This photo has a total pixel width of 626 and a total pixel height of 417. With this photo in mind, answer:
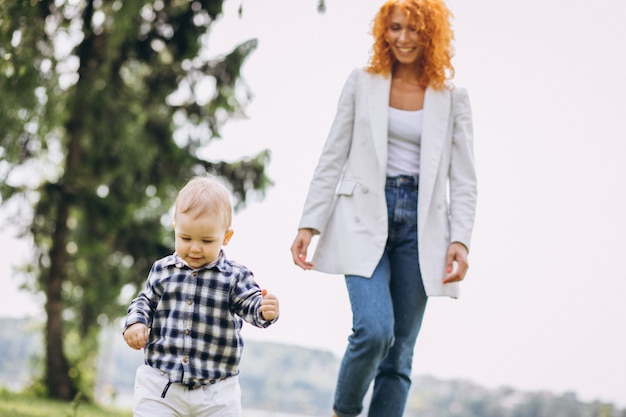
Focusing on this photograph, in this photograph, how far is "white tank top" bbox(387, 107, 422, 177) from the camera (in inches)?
145

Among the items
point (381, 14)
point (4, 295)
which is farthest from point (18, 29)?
point (4, 295)

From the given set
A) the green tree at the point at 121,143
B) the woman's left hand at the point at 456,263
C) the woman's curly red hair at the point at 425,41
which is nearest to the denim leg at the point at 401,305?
the woman's left hand at the point at 456,263

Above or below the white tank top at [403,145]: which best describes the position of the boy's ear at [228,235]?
below

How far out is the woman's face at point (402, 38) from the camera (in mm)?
3730

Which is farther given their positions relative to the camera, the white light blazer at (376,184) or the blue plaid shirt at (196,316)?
the white light blazer at (376,184)

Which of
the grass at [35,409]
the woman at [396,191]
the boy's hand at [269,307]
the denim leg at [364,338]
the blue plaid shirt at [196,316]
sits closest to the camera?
the boy's hand at [269,307]

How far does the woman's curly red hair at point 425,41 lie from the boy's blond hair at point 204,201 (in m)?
1.28

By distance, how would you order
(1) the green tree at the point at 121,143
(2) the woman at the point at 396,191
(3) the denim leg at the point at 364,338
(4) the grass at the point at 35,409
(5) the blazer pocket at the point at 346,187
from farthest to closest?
(1) the green tree at the point at 121,143, (4) the grass at the point at 35,409, (5) the blazer pocket at the point at 346,187, (2) the woman at the point at 396,191, (3) the denim leg at the point at 364,338

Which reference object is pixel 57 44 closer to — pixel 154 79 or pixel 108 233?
pixel 154 79

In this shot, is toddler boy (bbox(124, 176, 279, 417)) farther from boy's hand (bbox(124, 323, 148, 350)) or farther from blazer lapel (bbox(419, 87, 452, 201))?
blazer lapel (bbox(419, 87, 452, 201))

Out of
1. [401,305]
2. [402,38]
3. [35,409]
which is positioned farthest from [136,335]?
[35,409]

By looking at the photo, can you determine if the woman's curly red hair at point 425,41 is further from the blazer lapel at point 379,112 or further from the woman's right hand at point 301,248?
the woman's right hand at point 301,248

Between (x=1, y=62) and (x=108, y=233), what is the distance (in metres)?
6.85

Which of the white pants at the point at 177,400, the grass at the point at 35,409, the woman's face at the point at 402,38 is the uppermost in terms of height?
the woman's face at the point at 402,38
